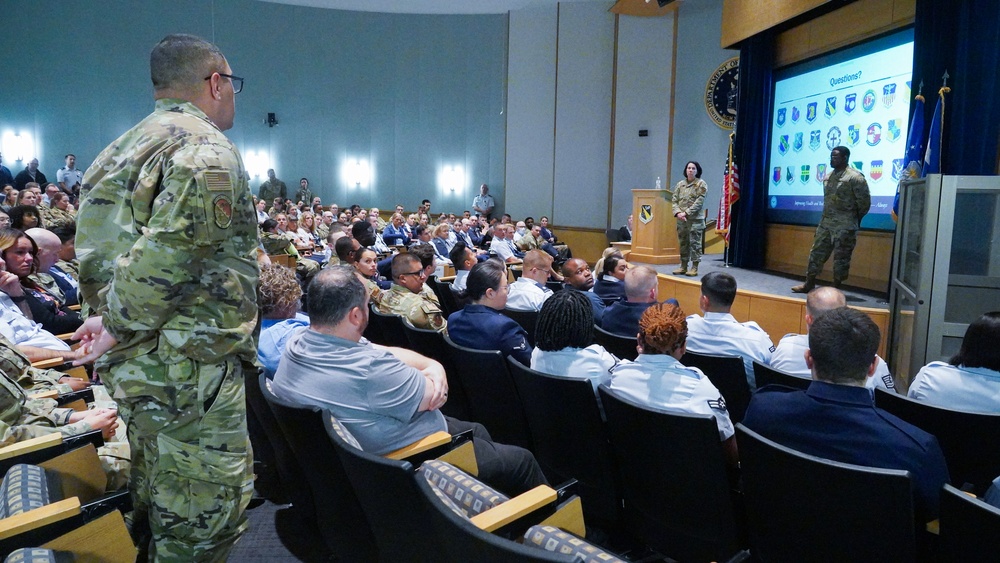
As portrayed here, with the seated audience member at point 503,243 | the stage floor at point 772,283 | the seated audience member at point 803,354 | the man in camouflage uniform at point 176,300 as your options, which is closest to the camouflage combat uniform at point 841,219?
the stage floor at point 772,283

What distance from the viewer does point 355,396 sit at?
6.04 feet

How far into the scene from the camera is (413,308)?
3707mm

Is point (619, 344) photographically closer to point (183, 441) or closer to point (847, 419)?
point (847, 419)

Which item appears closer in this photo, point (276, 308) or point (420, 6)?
point (276, 308)

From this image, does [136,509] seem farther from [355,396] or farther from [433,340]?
[433,340]

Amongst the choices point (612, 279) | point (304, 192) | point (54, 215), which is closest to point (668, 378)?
point (612, 279)


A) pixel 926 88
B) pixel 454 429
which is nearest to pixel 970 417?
pixel 454 429

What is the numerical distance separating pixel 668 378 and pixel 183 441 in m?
1.43

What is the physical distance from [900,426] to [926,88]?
5035 mm

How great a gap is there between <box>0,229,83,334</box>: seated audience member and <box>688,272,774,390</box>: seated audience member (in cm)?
324

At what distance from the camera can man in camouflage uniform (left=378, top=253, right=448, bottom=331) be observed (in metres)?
3.70

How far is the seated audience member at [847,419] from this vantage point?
150cm

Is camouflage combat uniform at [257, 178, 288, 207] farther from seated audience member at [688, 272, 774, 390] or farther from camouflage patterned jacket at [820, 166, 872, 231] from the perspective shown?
seated audience member at [688, 272, 774, 390]

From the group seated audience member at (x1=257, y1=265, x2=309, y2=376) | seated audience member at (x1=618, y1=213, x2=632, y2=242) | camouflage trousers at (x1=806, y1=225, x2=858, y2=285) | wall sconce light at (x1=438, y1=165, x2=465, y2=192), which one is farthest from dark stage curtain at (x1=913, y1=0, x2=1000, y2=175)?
wall sconce light at (x1=438, y1=165, x2=465, y2=192)
